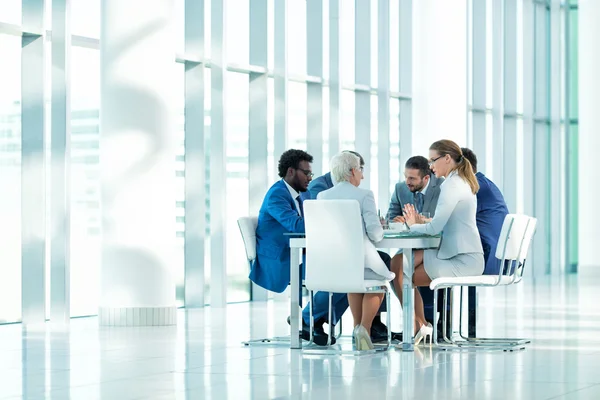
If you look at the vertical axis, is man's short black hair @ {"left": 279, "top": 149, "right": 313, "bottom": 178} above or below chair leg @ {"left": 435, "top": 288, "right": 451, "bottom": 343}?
above

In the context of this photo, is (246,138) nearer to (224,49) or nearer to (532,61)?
(224,49)

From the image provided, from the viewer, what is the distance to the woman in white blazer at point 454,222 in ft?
24.3

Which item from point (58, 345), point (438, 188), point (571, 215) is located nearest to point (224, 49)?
point (438, 188)

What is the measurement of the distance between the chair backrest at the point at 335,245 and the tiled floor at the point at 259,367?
1.54 ft

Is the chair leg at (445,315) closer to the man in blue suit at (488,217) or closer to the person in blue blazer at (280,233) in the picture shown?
the man in blue suit at (488,217)

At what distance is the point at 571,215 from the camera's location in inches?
886

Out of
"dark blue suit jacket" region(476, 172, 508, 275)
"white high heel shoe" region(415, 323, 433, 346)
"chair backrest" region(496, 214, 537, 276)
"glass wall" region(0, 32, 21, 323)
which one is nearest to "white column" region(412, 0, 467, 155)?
"glass wall" region(0, 32, 21, 323)

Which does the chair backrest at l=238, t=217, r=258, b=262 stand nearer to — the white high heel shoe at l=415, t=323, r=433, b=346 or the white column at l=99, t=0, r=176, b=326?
the white high heel shoe at l=415, t=323, r=433, b=346

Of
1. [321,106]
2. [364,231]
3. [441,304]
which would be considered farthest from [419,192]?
[321,106]

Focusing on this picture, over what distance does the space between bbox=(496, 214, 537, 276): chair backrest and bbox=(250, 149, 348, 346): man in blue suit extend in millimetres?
1200

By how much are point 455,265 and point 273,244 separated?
1211 millimetres

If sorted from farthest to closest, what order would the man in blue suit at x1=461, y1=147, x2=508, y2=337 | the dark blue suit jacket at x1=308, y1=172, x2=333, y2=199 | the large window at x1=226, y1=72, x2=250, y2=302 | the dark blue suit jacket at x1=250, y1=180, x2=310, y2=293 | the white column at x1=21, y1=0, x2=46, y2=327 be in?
the large window at x1=226, y1=72, x2=250, y2=302
the white column at x1=21, y1=0, x2=46, y2=327
the dark blue suit jacket at x1=308, y1=172, x2=333, y2=199
the man in blue suit at x1=461, y1=147, x2=508, y2=337
the dark blue suit jacket at x1=250, y1=180, x2=310, y2=293

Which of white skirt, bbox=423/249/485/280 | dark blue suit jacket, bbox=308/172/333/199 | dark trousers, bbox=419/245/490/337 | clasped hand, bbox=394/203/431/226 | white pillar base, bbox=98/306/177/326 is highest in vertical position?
dark blue suit jacket, bbox=308/172/333/199

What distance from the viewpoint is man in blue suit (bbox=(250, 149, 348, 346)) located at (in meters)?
7.70
